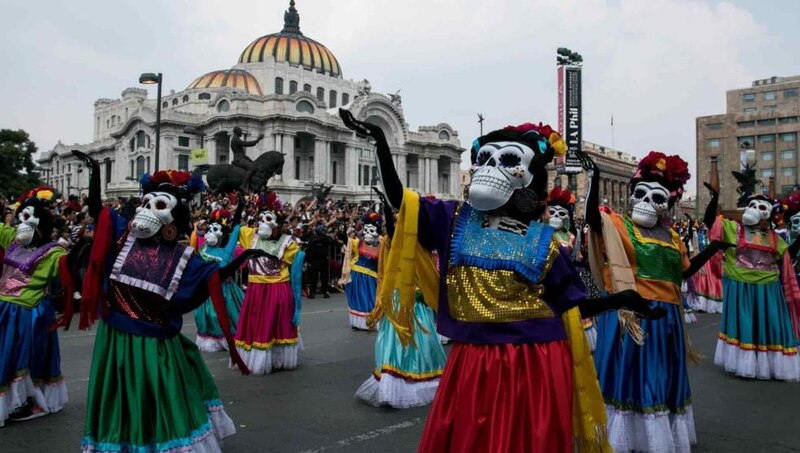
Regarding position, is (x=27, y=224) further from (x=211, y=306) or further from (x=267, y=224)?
(x=211, y=306)

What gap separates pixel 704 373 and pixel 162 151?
6354cm

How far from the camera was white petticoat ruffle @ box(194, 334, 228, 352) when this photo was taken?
386 inches

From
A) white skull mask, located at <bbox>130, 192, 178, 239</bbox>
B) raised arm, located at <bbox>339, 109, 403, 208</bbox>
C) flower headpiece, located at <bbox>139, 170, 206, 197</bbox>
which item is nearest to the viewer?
raised arm, located at <bbox>339, 109, 403, 208</bbox>

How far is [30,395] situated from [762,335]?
7761 millimetres

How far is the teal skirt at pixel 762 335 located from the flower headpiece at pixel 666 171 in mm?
3411

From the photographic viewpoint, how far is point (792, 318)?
25.8 ft

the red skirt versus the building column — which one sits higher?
the building column

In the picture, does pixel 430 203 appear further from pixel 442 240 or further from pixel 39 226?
pixel 39 226

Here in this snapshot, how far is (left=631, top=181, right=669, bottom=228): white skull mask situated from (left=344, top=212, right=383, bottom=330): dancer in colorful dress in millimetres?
6619

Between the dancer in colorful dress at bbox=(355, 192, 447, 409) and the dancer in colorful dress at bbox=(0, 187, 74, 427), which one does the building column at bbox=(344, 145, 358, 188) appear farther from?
the dancer in colorful dress at bbox=(0, 187, 74, 427)

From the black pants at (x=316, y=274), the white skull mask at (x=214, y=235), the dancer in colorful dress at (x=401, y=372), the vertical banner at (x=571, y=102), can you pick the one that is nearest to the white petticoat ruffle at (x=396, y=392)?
the dancer in colorful dress at (x=401, y=372)

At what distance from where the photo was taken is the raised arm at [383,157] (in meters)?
3.03

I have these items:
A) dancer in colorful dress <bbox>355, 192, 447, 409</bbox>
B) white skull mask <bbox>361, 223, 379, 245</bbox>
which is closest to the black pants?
white skull mask <bbox>361, 223, 379, 245</bbox>

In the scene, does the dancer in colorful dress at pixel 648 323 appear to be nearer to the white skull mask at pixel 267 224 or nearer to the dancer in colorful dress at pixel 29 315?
the white skull mask at pixel 267 224
